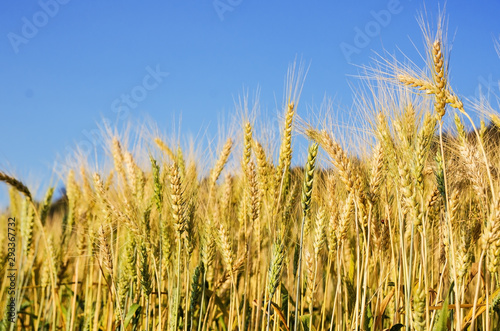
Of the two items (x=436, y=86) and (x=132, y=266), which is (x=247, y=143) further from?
(x=436, y=86)

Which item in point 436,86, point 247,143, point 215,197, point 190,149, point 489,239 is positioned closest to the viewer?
point 489,239

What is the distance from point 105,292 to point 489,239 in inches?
111

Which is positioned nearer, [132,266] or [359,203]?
[359,203]

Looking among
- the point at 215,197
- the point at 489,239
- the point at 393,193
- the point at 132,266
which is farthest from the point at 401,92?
the point at 132,266

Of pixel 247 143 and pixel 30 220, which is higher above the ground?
pixel 247 143

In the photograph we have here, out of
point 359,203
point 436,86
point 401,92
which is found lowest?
point 359,203

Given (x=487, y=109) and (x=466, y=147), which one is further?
(x=487, y=109)

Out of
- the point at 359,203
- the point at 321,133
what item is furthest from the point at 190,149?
the point at 359,203

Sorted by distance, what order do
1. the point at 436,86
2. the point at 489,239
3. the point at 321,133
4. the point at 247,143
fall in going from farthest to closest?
the point at 247,143, the point at 321,133, the point at 436,86, the point at 489,239

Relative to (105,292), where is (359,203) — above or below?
above

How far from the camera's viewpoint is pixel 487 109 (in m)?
2.41

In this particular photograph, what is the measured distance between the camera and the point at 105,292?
3438mm

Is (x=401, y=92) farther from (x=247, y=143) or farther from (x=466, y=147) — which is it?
(x=247, y=143)

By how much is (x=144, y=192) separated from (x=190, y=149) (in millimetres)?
500
